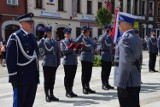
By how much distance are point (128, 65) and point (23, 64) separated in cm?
182

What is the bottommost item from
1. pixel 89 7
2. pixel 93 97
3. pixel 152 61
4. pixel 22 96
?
pixel 93 97

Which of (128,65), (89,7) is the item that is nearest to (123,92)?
(128,65)

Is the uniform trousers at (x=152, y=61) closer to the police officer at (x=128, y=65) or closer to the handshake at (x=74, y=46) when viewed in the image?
the handshake at (x=74, y=46)

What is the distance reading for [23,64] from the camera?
18.9 ft

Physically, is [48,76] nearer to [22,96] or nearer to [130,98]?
[22,96]

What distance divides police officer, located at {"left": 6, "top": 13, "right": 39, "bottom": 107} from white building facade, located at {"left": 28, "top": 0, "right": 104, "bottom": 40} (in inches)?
961

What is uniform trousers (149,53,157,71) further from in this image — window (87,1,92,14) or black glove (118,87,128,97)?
window (87,1,92,14)

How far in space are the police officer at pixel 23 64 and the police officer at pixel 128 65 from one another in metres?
1.50

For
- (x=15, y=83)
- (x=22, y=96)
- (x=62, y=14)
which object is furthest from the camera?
(x=62, y=14)

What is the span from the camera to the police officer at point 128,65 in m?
5.08

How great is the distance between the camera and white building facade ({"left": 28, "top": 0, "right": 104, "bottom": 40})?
30797 millimetres

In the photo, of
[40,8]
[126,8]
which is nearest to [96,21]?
[40,8]

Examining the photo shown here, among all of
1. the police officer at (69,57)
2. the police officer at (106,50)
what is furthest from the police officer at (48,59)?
the police officer at (106,50)

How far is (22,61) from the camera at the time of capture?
5766 mm
